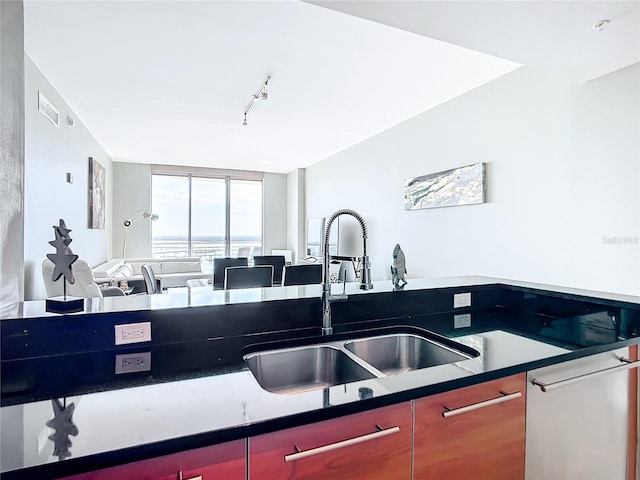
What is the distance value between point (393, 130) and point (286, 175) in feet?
13.5

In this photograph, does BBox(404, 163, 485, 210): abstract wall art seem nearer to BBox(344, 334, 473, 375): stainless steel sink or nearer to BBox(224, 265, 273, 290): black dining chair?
BBox(224, 265, 273, 290): black dining chair

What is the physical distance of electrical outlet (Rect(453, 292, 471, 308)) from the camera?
5.81ft

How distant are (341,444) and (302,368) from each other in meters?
0.49

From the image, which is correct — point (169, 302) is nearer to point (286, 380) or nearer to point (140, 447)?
point (286, 380)

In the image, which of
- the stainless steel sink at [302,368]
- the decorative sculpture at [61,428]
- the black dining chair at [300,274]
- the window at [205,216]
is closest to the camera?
the decorative sculpture at [61,428]

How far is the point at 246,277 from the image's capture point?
11.2 ft

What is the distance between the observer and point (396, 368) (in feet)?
4.71

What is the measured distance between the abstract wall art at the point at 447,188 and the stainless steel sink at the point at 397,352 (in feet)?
7.39

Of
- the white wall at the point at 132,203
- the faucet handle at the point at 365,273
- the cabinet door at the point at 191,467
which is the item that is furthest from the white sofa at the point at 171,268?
the cabinet door at the point at 191,467

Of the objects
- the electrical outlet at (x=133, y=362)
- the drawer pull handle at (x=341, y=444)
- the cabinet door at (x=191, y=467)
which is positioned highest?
the electrical outlet at (x=133, y=362)

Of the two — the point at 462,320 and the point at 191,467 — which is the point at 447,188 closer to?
the point at 462,320

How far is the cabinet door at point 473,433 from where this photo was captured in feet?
2.98

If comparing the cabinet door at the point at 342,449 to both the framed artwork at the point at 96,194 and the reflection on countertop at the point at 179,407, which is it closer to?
the reflection on countertop at the point at 179,407

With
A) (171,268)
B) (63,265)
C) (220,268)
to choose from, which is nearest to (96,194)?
(171,268)
